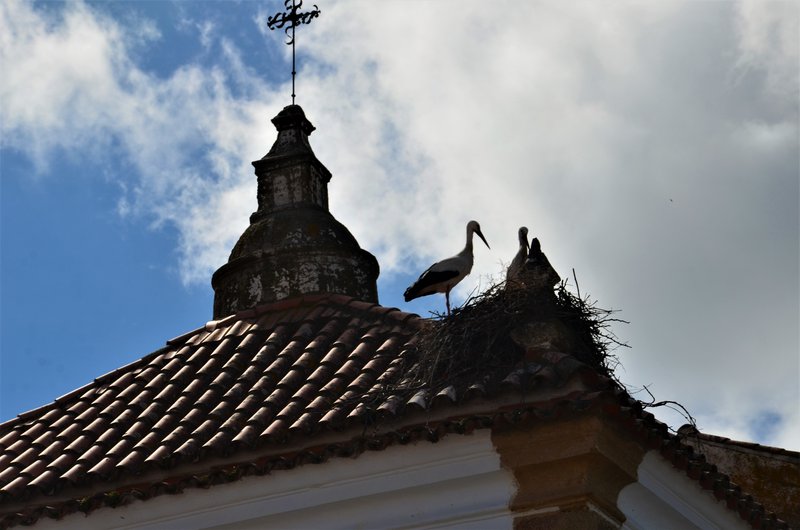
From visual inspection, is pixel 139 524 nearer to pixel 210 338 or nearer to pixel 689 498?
pixel 210 338

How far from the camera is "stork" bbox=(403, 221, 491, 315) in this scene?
9.01 meters

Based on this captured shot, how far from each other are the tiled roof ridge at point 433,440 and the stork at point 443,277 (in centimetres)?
188

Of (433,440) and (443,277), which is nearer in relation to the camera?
(433,440)

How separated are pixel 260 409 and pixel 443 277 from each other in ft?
5.54

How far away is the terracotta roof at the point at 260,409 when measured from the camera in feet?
23.6

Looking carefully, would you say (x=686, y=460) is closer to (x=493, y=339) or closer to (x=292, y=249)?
(x=493, y=339)

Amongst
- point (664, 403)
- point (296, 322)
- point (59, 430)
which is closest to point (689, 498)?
point (664, 403)

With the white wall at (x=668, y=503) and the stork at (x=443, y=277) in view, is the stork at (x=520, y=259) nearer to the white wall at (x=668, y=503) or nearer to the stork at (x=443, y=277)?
the stork at (x=443, y=277)

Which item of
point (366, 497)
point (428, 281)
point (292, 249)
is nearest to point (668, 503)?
point (366, 497)

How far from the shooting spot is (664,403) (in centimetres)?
769

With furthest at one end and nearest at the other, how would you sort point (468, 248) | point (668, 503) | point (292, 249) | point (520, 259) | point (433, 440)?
1. point (292, 249)
2. point (468, 248)
3. point (520, 259)
4. point (668, 503)
5. point (433, 440)

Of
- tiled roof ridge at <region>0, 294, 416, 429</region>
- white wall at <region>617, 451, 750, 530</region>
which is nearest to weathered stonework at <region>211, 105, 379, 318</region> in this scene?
tiled roof ridge at <region>0, 294, 416, 429</region>

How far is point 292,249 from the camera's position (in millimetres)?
11570

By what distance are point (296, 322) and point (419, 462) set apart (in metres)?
2.58
